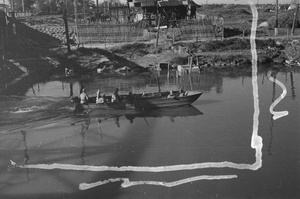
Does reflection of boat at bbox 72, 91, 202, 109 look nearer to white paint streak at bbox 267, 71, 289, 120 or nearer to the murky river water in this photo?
the murky river water

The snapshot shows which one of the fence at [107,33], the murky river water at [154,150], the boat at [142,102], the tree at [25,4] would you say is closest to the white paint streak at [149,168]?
the murky river water at [154,150]

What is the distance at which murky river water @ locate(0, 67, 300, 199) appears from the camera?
9.60 meters

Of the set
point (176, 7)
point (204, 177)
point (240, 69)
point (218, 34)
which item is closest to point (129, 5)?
A: point (176, 7)

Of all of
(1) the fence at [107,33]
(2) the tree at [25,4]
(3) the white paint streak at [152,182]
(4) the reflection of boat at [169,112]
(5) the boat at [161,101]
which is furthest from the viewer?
(2) the tree at [25,4]

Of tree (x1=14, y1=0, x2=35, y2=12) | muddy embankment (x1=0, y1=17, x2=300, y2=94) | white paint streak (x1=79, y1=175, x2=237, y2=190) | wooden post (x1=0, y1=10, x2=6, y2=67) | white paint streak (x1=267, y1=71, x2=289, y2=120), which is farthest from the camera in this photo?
tree (x1=14, y1=0, x2=35, y2=12)

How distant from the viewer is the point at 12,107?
17.7 metres

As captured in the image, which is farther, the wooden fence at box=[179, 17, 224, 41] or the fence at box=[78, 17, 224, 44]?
the wooden fence at box=[179, 17, 224, 41]

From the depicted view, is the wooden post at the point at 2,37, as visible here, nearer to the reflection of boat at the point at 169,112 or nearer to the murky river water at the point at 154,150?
the murky river water at the point at 154,150

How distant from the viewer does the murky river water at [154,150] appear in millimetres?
9602

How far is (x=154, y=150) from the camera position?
12117mm

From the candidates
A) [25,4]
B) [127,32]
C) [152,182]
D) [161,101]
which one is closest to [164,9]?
[127,32]

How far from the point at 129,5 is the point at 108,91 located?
20.3 m

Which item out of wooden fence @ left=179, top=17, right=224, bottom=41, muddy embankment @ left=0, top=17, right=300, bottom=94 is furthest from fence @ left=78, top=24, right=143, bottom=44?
wooden fence @ left=179, top=17, right=224, bottom=41

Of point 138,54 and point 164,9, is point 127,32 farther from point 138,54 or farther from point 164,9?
point 164,9
